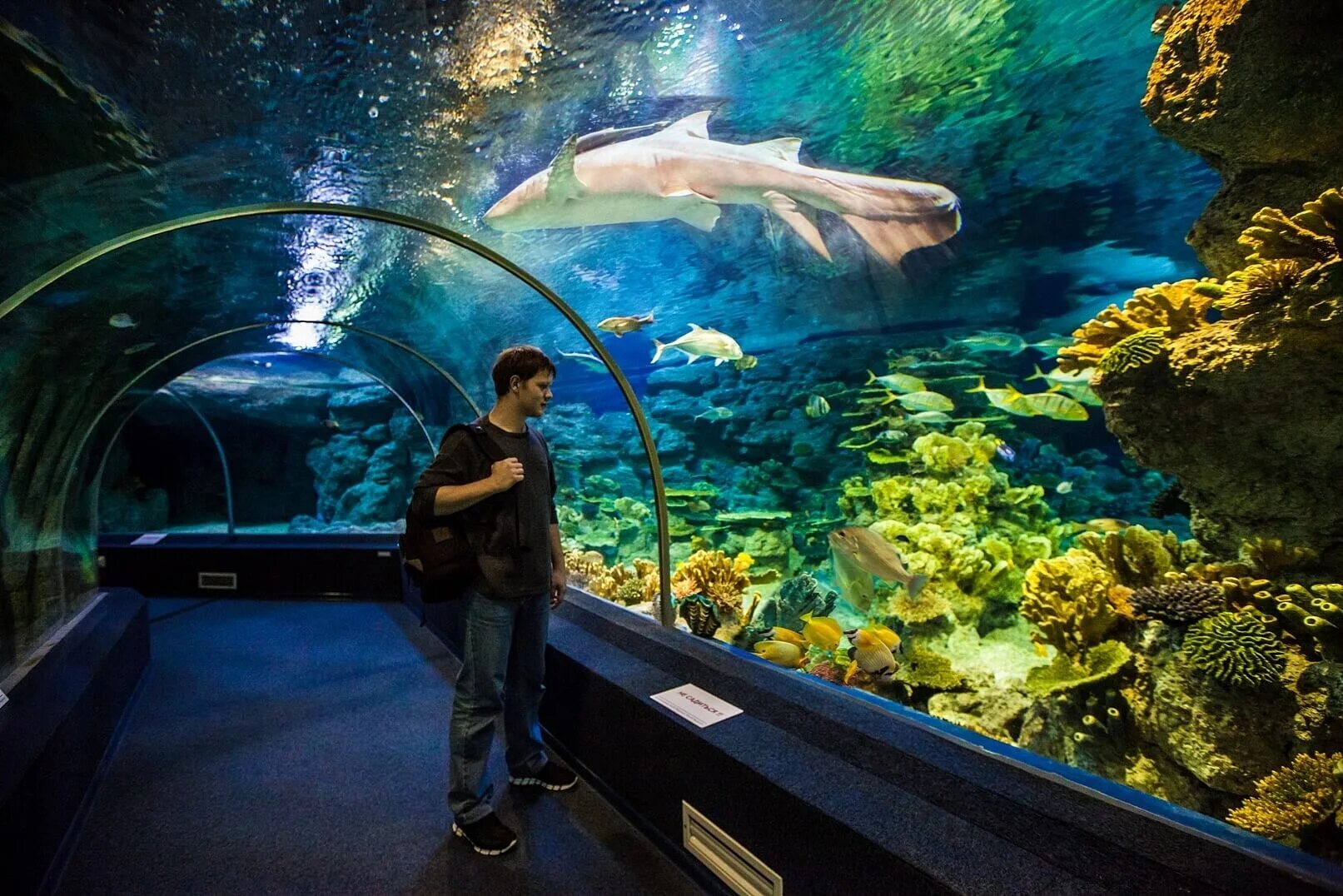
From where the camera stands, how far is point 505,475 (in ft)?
7.06

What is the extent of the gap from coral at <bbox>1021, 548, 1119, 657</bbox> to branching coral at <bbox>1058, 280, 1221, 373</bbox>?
3.21 ft

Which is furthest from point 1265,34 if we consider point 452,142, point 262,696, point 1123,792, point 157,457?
point 157,457

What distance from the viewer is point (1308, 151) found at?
2.05 meters

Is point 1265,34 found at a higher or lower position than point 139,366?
higher

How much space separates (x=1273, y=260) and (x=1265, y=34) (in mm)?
839

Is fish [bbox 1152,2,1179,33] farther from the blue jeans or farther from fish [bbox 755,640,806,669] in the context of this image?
the blue jeans

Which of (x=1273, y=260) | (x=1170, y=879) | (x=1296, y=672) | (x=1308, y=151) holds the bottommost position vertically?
(x=1170, y=879)

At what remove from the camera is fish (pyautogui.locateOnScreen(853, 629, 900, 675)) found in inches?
122

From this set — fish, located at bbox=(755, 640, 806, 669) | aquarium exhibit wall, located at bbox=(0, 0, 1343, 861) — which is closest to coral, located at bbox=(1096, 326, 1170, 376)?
aquarium exhibit wall, located at bbox=(0, 0, 1343, 861)

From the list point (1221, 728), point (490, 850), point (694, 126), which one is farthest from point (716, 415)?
point (1221, 728)

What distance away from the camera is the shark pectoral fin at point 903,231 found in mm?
5863

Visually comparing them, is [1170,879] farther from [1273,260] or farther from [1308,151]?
[1308,151]

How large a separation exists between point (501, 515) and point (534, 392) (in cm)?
52

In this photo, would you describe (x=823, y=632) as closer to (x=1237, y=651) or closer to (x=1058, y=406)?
(x=1237, y=651)
